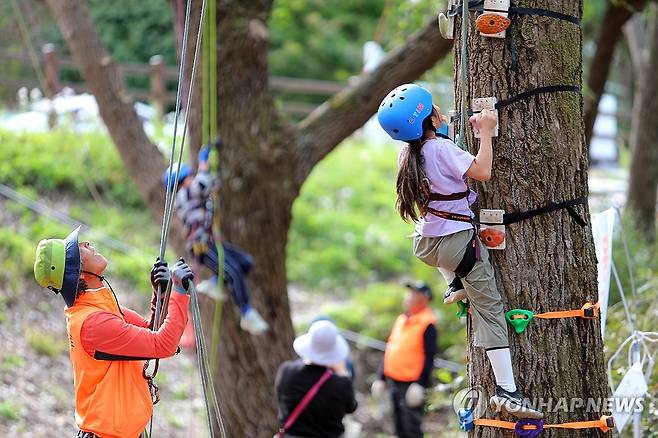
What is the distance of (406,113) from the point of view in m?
3.90

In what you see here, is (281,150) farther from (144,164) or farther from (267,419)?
(267,419)

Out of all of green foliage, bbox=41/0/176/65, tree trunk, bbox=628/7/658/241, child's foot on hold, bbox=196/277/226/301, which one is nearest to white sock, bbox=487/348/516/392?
child's foot on hold, bbox=196/277/226/301

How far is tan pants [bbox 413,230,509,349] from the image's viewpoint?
3.98 m

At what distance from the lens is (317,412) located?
589cm

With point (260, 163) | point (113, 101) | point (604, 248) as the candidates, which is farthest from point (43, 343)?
point (604, 248)

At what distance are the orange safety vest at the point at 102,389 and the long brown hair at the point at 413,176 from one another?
1.37 meters

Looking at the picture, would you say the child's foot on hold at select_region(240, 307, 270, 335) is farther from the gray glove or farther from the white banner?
the gray glove

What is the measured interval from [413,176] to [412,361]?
14.4ft

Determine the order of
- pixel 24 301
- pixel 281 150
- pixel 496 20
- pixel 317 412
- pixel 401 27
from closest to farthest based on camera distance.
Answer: pixel 496 20
pixel 317 412
pixel 281 150
pixel 401 27
pixel 24 301

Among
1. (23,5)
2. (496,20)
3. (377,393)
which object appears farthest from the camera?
(23,5)

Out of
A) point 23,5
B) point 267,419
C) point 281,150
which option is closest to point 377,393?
point 267,419

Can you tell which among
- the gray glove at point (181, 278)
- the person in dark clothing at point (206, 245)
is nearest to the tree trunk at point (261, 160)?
the person in dark clothing at point (206, 245)

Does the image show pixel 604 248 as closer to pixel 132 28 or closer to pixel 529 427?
pixel 529 427

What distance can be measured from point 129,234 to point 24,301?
7.46ft
